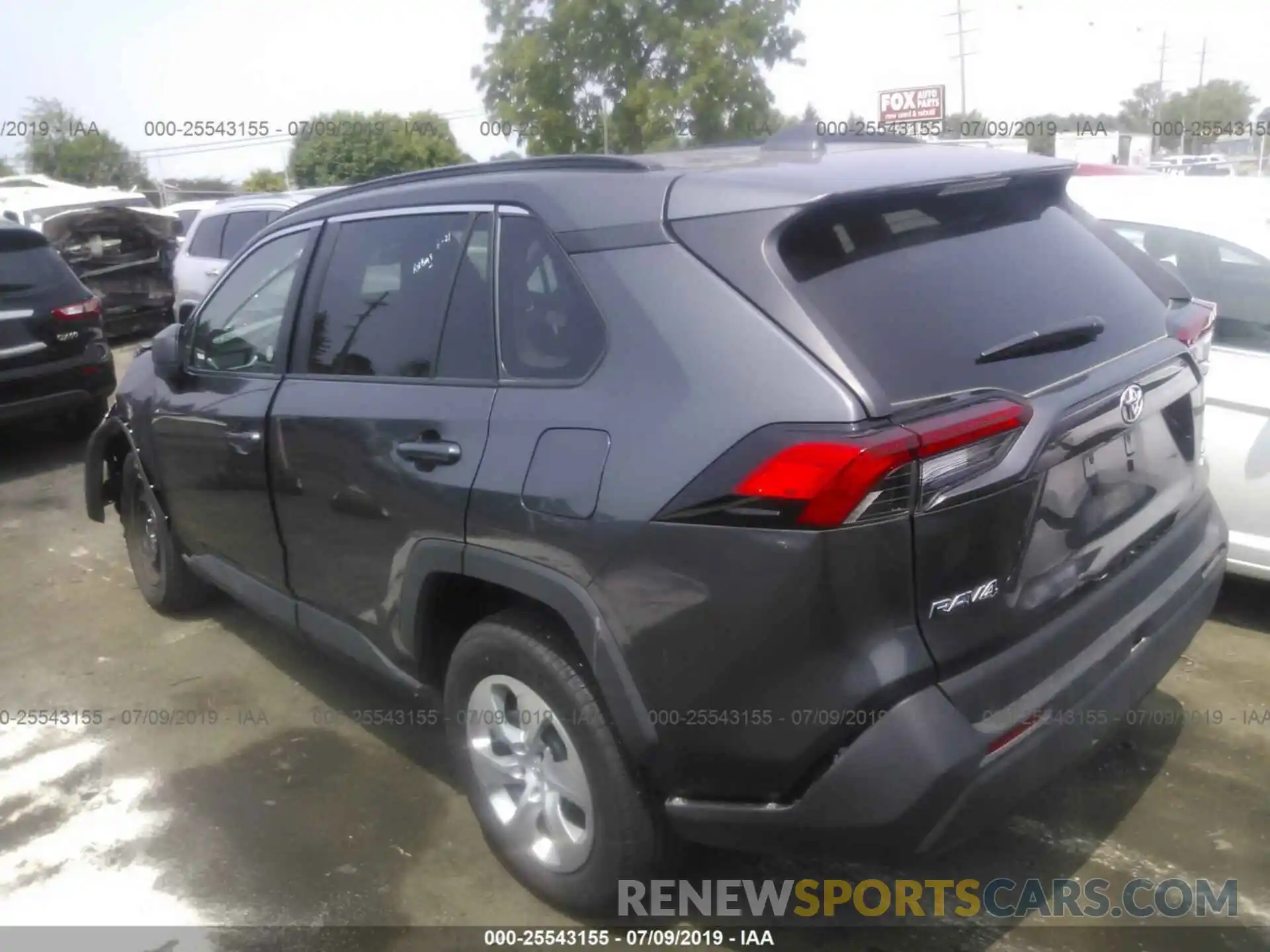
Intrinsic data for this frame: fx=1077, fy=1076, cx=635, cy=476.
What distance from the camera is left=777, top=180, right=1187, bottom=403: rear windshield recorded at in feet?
7.34

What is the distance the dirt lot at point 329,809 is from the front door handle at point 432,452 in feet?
3.96

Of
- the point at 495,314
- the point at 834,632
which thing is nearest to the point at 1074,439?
the point at 834,632

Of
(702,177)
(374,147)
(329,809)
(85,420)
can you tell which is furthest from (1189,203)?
(374,147)

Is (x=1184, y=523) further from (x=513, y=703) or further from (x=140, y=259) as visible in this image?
(x=140, y=259)

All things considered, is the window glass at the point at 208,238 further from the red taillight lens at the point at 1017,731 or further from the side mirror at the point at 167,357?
the red taillight lens at the point at 1017,731

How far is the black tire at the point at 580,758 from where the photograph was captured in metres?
2.52

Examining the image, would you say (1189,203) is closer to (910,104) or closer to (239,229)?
(239,229)

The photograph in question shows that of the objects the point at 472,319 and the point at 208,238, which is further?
the point at 208,238

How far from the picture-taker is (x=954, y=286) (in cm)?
244

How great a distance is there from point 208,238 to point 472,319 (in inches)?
353

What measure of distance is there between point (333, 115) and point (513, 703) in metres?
45.2

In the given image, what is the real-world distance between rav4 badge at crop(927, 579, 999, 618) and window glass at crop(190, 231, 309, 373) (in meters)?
2.43

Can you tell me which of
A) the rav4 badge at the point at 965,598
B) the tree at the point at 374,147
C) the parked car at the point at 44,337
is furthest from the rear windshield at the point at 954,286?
the tree at the point at 374,147

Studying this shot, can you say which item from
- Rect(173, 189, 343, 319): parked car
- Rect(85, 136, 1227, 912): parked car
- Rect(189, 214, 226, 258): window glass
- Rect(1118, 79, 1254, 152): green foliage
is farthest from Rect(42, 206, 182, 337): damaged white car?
Rect(1118, 79, 1254, 152): green foliage
